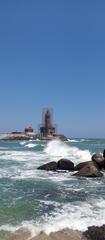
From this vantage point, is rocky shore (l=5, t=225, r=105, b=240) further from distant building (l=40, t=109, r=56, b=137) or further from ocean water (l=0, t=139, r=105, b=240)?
distant building (l=40, t=109, r=56, b=137)

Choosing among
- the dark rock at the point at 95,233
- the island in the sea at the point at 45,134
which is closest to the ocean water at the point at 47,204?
the dark rock at the point at 95,233

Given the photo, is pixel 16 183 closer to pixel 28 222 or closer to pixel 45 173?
pixel 45 173

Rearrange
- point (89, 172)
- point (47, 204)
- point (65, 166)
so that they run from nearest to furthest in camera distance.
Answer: point (47, 204) → point (89, 172) → point (65, 166)

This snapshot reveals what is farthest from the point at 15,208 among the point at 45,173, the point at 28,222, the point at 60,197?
the point at 45,173

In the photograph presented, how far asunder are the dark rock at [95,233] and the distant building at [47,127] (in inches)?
3907

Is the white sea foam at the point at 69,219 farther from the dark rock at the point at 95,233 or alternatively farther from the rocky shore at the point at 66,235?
the dark rock at the point at 95,233

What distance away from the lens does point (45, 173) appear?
22219 mm

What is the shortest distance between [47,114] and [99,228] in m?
99.5

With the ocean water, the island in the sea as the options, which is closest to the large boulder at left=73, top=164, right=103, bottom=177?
the ocean water

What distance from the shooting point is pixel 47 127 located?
111 m

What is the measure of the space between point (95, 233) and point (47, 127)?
10164cm

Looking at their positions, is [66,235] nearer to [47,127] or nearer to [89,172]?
[89,172]

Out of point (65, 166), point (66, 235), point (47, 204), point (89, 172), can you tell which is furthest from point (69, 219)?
point (65, 166)

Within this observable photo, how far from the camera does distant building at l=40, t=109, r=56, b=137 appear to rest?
4289 inches
